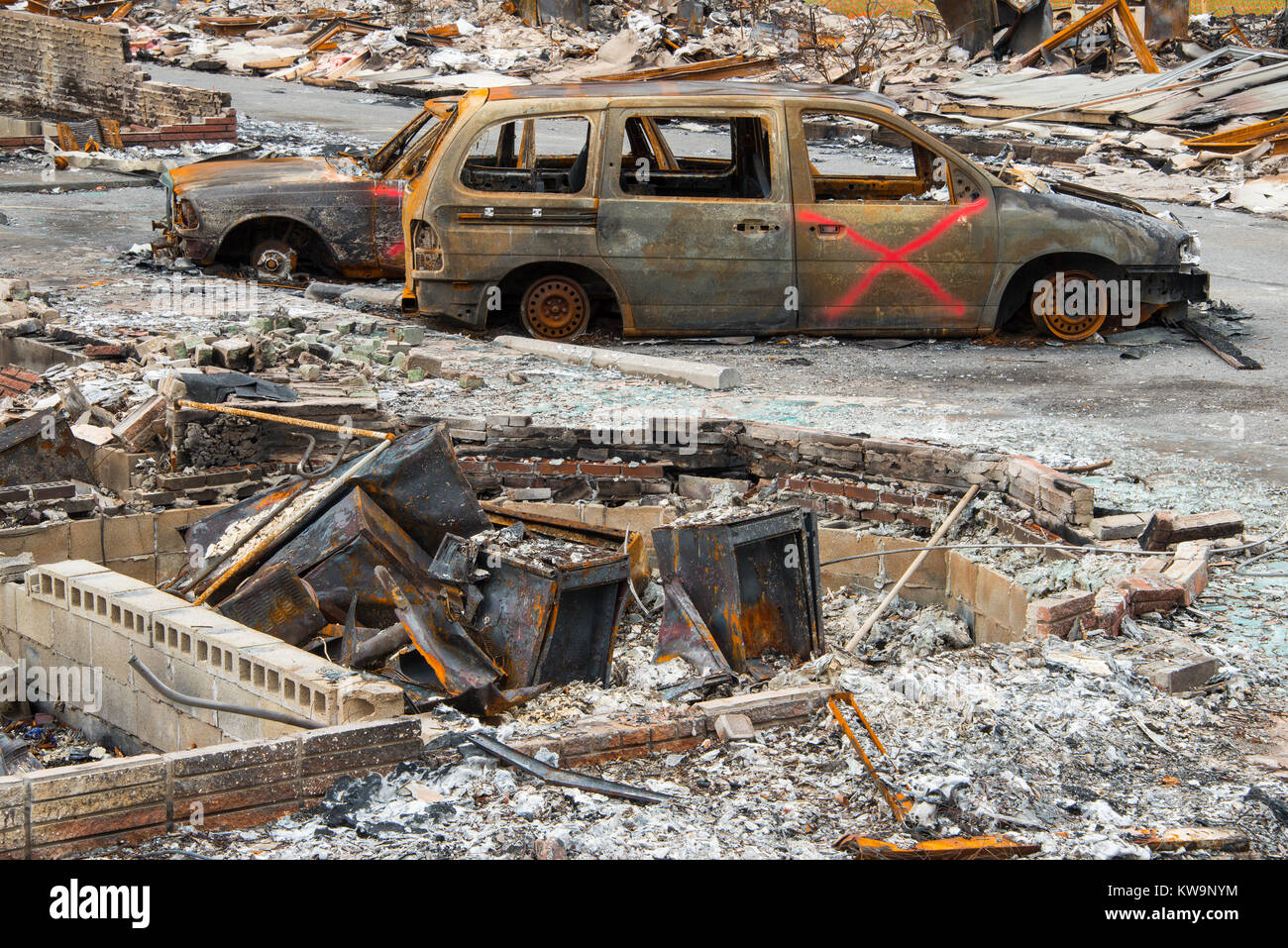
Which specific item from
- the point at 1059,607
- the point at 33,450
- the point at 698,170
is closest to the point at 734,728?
the point at 1059,607

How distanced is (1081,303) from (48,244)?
984 centimetres

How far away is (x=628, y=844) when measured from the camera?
3.65 meters

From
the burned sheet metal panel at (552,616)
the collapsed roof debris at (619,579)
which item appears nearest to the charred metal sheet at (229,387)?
the collapsed roof debris at (619,579)

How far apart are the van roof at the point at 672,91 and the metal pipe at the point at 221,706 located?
18.2ft

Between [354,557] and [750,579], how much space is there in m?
1.77

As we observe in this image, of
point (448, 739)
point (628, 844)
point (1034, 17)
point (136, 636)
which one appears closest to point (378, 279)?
point (136, 636)

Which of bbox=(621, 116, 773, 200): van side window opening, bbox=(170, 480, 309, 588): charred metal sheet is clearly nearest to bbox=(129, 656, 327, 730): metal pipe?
bbox=(170, 480, 309, 588): charred metal sheet

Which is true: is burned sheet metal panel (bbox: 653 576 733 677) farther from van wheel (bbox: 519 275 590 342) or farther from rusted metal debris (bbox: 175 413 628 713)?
van wheel (bbox: 519 275 590 342)

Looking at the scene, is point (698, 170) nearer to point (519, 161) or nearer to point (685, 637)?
Result: point (519, 161)

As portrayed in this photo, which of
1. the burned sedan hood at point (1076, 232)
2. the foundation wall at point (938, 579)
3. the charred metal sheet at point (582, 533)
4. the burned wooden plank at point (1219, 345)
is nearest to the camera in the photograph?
the foundation wall at point (938, 579)

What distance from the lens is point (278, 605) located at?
5.76 meters

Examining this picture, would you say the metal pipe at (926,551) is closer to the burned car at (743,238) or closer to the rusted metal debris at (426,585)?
the rusted metal debris at (426,585)

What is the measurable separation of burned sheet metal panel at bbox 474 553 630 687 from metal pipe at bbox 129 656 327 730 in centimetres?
121

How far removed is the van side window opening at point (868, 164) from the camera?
981cm
